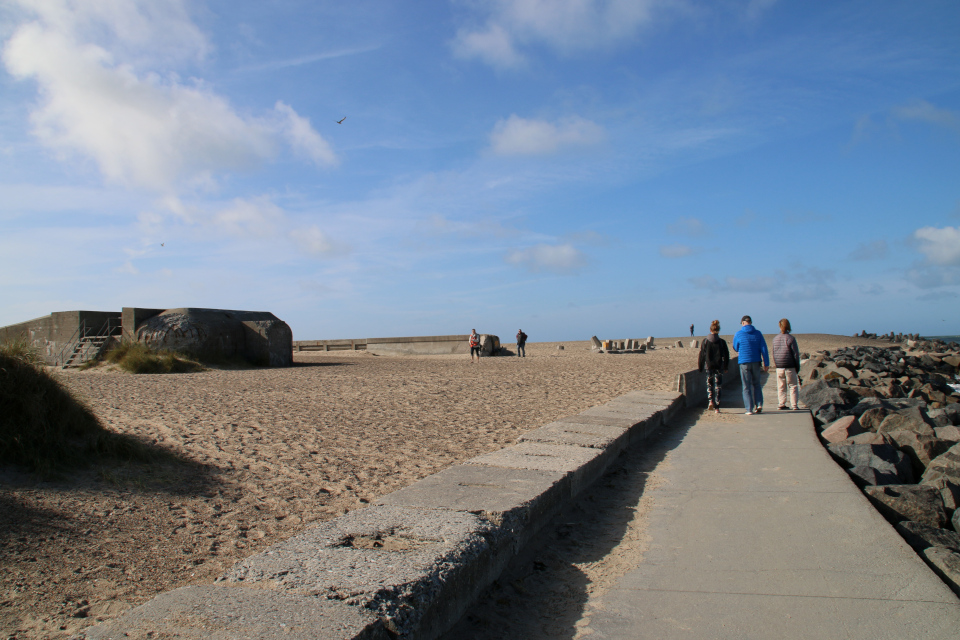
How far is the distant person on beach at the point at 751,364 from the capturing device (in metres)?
8.45

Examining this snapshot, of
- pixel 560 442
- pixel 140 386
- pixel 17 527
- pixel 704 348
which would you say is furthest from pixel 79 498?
pixel 140 386

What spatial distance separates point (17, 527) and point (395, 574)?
310 cm

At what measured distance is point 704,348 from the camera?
8867mm

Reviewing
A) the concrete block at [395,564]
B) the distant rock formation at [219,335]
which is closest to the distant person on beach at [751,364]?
the concrete block at [395,564]

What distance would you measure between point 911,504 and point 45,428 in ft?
23.8

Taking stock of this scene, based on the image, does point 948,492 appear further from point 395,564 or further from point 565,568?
point 395,564

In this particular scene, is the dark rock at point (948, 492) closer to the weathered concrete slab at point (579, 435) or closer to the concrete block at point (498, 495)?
the weathered concrete slab at point (579, 435)

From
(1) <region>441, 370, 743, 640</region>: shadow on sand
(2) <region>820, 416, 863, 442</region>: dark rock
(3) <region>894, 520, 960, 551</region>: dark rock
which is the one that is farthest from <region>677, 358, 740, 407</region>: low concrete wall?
(3) <region>894, 520, 960, 551</region>: dark rock

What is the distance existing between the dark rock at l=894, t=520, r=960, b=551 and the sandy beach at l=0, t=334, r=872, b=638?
342 centimetres

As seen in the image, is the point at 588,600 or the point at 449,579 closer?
the point at 449,579

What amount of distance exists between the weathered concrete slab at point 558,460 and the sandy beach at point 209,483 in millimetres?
747

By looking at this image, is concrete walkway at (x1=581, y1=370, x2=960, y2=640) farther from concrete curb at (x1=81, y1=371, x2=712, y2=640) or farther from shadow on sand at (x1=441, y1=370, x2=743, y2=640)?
concrete curb at (x1=81, y1=371, x2=712, y2=640)

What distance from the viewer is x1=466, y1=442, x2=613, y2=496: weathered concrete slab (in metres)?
4.43

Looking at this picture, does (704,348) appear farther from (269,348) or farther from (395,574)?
(269,348)
